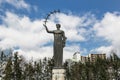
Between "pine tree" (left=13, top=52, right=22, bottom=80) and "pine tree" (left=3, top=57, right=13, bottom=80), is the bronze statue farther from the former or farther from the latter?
"pine tree" (left=13, top=52, right=22, bottom=80)

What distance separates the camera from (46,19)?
52.4 ft

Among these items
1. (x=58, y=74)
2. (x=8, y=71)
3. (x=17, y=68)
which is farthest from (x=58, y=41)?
(x=17, y=68)

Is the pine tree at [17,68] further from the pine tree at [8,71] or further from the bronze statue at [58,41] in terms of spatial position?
the bronze statue at [58,41]

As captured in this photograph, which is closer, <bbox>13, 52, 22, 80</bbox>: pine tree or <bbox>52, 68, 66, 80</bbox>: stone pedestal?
<bbox>52, 68, 66, 80</bbox>: stone pedestal

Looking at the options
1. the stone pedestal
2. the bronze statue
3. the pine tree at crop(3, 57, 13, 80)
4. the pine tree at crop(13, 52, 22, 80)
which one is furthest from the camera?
the pine tree at crop(13, 52, 22, 80)

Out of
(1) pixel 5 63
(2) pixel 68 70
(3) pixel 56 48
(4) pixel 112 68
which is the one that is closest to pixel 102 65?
(4) pixel 112 68

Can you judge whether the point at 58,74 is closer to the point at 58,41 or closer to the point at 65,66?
the point at 58,41

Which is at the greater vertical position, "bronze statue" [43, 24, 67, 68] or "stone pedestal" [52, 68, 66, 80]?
"bronze statue" [43, 24, 67, 68]

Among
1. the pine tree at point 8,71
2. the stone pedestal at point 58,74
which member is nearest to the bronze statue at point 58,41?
the stone pedestal at point 58,74

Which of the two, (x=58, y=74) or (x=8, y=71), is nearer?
(x=58, y=74)

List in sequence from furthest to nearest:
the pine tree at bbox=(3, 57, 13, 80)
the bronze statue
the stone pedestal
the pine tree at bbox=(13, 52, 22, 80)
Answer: the pine tree at bbox=(13, 52, 22, 80)
the pine tree at bbox=(3, 57, 13, 80)
the bronze statue
the stone pedestal

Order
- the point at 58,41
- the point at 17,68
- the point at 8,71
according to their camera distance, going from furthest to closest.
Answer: the point at 17,68 → the point at 8,71 → the point at 58,41

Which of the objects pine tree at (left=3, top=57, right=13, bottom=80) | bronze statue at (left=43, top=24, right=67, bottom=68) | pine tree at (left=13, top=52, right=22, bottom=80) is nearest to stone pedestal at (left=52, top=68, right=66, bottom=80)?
bronze statue at (left=43, top=24, right=67, bottom=68)

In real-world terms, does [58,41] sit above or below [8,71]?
above
